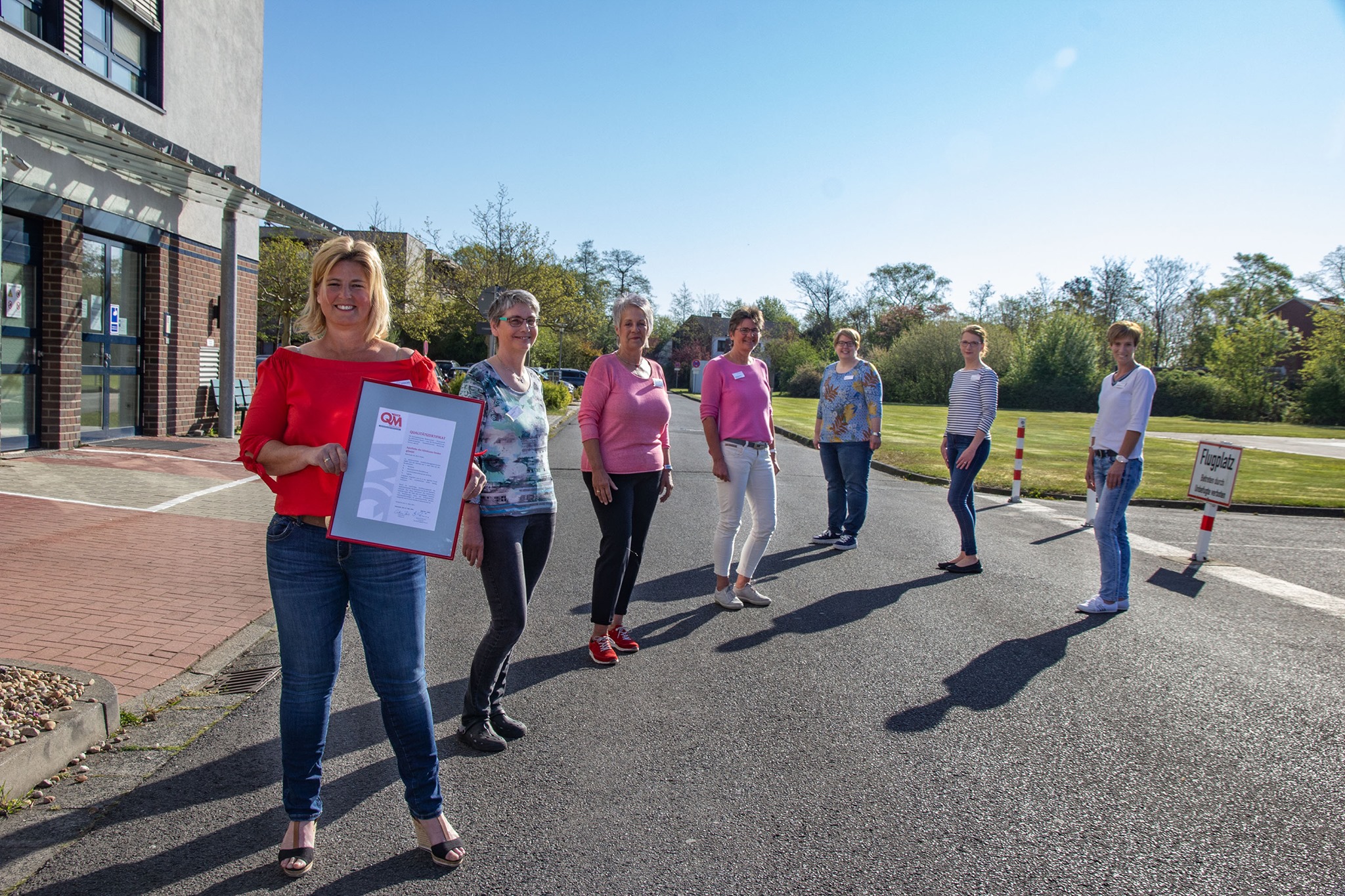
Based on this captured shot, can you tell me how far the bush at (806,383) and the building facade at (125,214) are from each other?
4638 cm

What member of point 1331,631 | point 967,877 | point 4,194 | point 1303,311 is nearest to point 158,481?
point 4,194

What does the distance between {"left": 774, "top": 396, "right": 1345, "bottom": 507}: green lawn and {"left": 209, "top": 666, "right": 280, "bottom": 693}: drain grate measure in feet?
38.5

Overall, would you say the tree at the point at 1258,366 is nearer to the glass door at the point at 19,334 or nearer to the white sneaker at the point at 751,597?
the white sneaker at the point at 751,597

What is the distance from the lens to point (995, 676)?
476 cm

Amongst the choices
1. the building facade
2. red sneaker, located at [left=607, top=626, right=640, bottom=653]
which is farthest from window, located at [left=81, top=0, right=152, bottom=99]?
red sneaker, located at [left=607, top=626, right=640, bottom=653]

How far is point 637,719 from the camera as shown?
4.03 m

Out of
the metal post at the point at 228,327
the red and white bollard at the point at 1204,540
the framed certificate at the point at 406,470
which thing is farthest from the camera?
the metal post at the point at 228,327

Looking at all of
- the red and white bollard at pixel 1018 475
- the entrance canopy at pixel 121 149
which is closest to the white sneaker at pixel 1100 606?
the red and white bollard at pixel 1018 475

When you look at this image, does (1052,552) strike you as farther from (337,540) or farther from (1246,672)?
(337,540)

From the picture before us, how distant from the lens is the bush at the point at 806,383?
60625mm

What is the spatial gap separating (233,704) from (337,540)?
Result: 195 cm

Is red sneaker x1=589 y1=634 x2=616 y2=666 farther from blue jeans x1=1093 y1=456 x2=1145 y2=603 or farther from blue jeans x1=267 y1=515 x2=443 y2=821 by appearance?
blue jeans x1=1093 y1=456 x2=1145 y2=603

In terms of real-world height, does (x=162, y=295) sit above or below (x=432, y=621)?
above

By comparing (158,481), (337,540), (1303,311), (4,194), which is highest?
(1303,311)
